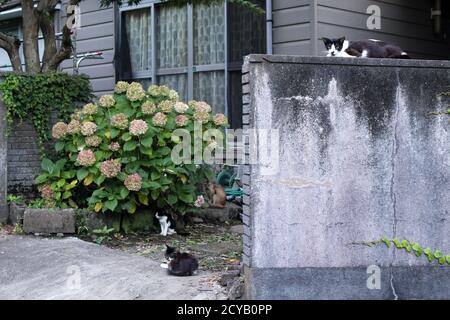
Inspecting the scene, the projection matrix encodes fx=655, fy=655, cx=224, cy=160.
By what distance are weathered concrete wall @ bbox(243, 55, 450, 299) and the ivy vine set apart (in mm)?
53

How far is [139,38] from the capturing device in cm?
1135

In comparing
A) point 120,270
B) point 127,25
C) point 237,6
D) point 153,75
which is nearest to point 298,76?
point 120,270

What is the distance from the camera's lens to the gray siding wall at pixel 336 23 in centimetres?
889

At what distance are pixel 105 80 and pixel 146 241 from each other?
5.04 meters

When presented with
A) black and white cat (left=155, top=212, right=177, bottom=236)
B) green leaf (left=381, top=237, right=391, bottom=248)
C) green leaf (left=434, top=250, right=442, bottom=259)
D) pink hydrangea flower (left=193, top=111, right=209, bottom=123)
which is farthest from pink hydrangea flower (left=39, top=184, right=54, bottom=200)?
green leaf (left=434, top=250, right=442, bottom=259)

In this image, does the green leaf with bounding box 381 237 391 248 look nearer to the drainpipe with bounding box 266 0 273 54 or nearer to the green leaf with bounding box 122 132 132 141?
the green leaf with bounding box 122 132 132 141

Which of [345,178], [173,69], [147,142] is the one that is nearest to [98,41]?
[173,69]

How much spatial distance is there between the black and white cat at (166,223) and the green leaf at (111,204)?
0.60 metres

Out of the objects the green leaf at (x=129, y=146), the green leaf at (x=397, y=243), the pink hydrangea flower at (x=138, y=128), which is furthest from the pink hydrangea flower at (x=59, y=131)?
the green leaf at (x=397, y=243)

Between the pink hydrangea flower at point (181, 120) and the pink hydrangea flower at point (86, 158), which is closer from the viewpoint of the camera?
the pink hydrangea flower at point (86, 158)

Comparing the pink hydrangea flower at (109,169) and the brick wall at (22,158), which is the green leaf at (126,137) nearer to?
the pink hydrangea flower at (109,169)

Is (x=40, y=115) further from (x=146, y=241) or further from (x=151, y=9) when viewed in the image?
(x=151, y=9)

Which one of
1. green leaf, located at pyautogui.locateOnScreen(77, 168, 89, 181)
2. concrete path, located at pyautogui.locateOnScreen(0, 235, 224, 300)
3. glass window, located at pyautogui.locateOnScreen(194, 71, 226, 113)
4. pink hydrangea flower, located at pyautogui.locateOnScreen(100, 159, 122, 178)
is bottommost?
concrete path, located at pyautogui.locateOnScreen(0, 235, 224, 300)

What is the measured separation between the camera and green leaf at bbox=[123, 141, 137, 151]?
7242mm
